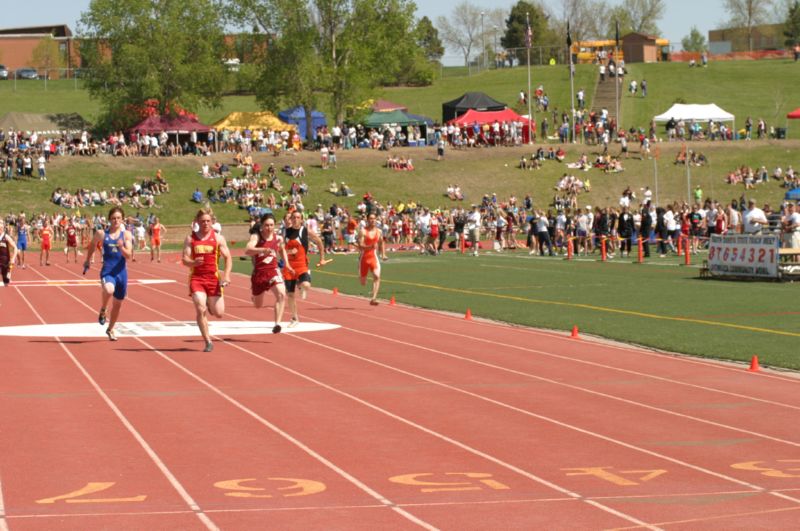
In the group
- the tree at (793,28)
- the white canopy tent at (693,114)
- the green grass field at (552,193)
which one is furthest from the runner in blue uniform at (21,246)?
the tree at (793,28)

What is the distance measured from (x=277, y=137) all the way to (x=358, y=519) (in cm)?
6519

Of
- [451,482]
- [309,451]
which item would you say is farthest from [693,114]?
[451,482]

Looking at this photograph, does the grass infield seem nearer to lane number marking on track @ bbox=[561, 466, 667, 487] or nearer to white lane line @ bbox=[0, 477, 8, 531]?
lane number marking on track @ bbox=[561, 466, 667, 487]

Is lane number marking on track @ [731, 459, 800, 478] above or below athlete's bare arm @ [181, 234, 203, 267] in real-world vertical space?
below

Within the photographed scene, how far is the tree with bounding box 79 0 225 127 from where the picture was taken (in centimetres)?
7544

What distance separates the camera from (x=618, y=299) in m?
26.2

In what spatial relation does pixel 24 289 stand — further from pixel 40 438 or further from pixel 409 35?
pixel 409 35

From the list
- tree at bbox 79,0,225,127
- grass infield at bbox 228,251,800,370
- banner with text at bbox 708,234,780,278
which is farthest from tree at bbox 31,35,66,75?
banner with text at bbox 708,234,780,278

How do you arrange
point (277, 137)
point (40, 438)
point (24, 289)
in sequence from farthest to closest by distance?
point (277, 137), point (24, 289), point (40, 438)

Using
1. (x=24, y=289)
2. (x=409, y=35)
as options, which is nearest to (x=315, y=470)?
(x=24, y=289)

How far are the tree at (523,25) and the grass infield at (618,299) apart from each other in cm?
9795

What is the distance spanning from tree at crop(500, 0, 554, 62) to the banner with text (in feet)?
346

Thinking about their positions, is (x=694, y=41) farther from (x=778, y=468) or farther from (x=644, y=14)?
(x=778, y=468)

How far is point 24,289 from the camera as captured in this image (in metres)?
32.8
